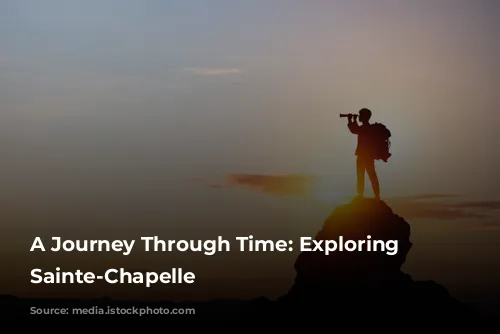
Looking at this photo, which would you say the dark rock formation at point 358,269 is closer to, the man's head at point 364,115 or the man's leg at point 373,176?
the man's leg at point 373,176

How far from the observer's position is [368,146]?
34.5m

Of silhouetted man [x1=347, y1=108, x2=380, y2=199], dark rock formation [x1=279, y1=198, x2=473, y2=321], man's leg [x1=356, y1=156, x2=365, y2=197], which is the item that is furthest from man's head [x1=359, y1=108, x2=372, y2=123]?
dark rock formation [x1=279, y1=198, x2=473, y2=321]

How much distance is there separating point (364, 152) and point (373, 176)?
1.06 metres

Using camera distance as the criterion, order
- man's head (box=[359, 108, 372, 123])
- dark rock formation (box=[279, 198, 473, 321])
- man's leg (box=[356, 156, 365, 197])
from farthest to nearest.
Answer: dark rock formation (box=[279, 198, 473, 321]), man's leg (box=[356, 156, 365, 197]), man's head (box=[359, 108, 372, 123])

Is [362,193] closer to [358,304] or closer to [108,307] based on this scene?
[358,304]

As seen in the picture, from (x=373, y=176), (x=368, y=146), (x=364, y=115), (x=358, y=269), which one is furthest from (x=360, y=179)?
(x=358, y=269)

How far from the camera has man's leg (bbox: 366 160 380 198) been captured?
3444 cm

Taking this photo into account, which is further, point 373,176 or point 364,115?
point 373,176

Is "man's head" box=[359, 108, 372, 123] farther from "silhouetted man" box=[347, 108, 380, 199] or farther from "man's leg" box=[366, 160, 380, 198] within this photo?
"man's leg" box=[366, 160, 380, 198]

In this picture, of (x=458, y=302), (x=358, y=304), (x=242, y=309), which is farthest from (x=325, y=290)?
(x=242, y=309)

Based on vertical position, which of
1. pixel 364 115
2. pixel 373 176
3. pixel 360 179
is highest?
pixel 364 115

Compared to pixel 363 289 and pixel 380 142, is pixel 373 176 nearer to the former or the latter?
pixel 380 142

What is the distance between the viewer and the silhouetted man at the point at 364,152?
112ft

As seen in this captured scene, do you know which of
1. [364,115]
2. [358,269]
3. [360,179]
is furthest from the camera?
[358,269]
